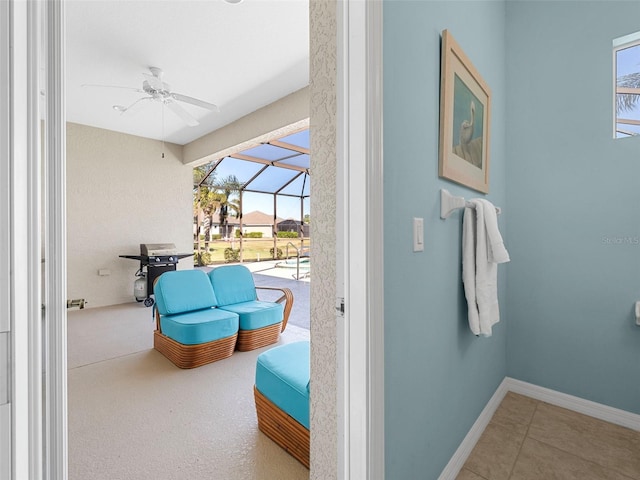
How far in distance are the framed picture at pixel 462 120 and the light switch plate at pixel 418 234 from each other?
28 cm

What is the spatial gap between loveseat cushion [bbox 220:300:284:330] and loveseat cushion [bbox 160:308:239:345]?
0.13 m

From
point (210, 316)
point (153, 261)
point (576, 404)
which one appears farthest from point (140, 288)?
point (576, 404)

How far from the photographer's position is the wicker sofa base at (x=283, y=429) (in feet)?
5.16

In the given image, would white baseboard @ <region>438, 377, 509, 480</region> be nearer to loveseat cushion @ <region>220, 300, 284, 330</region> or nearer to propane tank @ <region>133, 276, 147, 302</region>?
loveseat cushion @ <region>220, 300, 284, 330</region>

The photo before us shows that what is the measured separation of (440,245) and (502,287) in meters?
1.17

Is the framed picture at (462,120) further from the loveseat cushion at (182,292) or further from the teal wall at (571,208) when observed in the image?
the loveseat cushion at (182,292)

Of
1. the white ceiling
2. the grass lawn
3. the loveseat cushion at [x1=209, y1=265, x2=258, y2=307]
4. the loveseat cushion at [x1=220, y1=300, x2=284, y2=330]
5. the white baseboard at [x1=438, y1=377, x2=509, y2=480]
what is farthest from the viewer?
the grass lawn

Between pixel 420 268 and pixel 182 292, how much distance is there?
239cm

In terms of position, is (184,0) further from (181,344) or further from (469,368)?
(469,368)

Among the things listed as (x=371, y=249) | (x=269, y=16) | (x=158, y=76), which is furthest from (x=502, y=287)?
(x=158, y=76)

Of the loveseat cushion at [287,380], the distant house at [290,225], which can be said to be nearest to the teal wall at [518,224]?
the loveseat cushion at [287,380]

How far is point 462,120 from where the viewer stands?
148cm

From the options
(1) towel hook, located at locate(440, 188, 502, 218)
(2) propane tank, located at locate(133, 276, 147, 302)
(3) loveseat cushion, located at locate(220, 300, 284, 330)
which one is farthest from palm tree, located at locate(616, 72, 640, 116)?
(2) propane tank, located at locate(133, 276, 147, 302)

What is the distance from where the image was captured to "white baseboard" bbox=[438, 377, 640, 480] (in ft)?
4.91
